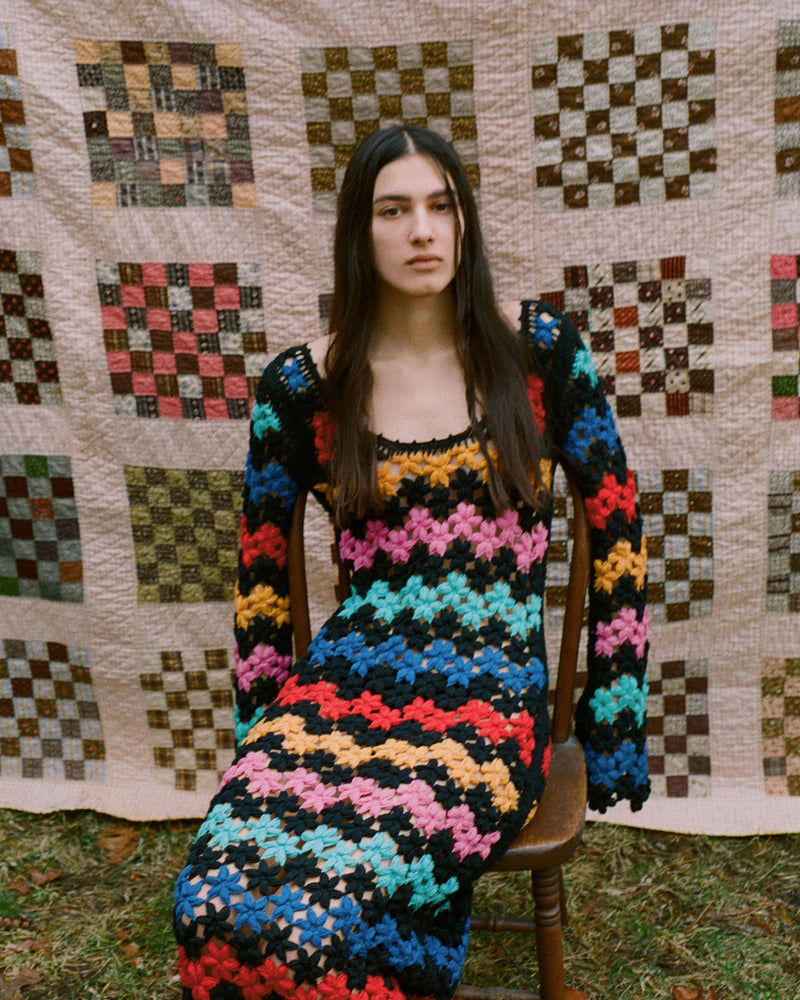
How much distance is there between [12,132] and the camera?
6.64 feet

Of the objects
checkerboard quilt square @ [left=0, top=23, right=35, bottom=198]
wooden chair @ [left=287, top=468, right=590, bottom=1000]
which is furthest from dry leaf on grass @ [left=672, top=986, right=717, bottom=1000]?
checkerboard quilt square @ [left=0, top=23, right=35, bottom=198]

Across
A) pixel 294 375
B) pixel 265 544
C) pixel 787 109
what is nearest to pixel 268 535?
pixel 265 544

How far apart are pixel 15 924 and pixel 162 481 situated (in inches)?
36.7

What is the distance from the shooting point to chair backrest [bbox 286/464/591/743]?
58.4 inches

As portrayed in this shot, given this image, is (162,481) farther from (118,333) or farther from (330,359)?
(330,359)

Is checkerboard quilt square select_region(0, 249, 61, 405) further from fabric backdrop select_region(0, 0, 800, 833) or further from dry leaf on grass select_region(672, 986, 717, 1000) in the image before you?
dry leaf on grass select_region(672, 986, 717, 1000)

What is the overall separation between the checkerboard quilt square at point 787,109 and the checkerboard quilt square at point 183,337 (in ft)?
3.44

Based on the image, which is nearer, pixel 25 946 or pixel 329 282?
pixel 25 946

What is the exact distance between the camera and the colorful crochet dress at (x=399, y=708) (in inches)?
42.6

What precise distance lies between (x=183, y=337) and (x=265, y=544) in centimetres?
73

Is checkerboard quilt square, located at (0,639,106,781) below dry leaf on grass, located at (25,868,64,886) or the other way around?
the other way around

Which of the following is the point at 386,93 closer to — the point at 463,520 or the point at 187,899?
the point at 463,520

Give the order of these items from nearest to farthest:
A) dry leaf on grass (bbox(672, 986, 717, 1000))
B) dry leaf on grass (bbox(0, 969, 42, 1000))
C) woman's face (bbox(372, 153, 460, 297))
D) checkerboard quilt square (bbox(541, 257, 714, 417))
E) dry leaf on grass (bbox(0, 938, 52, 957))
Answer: woman's face (bbox(372, 153, 460, 297)) < dry leaf on grass (bbox(672, 986, 717, 1000)) < dry leaf on grass (bbox(0, 969, 42, 1000)) < dry leaf on grass (bbox(0, 938, 52, 957)) < checkerboard quilt square (bbox(541, 257, 714, 417))

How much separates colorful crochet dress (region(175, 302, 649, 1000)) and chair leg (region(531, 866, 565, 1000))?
0.48ft
